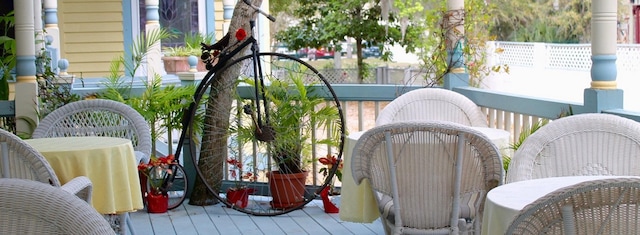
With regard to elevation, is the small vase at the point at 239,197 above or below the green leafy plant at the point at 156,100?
below

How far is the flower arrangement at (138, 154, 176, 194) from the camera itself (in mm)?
6055

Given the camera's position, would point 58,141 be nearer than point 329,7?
Yes

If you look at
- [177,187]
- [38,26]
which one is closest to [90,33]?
[38,26]

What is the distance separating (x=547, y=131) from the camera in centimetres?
349

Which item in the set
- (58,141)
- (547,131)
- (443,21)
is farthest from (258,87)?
(547,131)

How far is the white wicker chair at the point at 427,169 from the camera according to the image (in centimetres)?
371

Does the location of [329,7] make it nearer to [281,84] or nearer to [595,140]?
[281,84]

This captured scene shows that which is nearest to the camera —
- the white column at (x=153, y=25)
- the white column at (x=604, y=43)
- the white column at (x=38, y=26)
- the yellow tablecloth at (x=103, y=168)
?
the yellow tablecloth at (x=103, y=168)

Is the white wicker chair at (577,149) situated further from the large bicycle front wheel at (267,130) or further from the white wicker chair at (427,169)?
the large bicycle front wheel at (267,130)

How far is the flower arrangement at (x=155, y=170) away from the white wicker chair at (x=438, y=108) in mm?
1714

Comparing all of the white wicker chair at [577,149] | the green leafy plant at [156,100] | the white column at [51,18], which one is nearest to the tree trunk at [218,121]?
the green leafy plant at [156,100]

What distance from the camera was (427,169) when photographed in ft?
12.4

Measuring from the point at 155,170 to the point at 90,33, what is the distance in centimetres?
586

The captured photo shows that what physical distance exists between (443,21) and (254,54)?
4.37 ft
